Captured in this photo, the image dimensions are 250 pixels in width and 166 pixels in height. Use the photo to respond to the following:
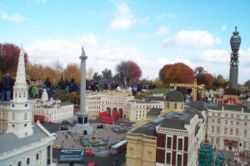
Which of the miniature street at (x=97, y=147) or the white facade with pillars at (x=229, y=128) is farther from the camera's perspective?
the white facade with pillars at (x=229, y=128)

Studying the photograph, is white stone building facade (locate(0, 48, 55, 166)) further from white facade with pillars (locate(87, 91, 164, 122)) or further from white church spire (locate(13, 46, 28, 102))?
white facade with pillars (locate(87, 91, 164, 122))

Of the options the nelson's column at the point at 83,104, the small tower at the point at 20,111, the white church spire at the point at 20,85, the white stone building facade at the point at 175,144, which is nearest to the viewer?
the white stone building facade at the point at 175,144

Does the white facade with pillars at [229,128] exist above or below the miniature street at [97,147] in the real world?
above

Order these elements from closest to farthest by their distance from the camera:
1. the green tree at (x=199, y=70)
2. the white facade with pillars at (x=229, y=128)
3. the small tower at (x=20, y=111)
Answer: the small tower at (x=20, y=111), the white facade with pillars at (x=229, y=128), the green tree at (x=199, y=70)

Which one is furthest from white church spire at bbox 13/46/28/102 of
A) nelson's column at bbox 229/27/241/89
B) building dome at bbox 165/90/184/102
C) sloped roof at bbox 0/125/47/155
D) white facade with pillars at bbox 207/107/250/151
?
nelson's column at bbox 229/27/241/89

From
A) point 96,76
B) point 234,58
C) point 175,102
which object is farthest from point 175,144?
point 96,76

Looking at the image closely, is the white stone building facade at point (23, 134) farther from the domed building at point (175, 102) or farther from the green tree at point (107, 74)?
the green tree at point (107, 74)

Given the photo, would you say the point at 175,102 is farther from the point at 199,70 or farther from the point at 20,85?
the point at 199,70

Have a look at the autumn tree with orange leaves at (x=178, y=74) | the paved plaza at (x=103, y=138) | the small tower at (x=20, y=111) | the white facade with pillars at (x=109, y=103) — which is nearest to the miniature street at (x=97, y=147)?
the paved plaza at (x=103, y=138)

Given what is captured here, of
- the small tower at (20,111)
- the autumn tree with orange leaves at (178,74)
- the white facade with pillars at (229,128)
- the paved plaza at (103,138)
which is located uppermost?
the autumn tree with orange leaves at (178,74)
